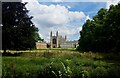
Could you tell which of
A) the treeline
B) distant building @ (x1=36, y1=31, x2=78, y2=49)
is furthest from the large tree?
distant building @ (x1=36, y1=31, x2=78, y2=49)

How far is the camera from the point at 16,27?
42969mm

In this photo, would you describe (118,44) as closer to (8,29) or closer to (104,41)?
(104,41)

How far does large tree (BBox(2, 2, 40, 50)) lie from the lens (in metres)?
42.3

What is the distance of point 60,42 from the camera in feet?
496

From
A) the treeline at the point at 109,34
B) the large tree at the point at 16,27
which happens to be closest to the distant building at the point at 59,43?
the treeline at the point at 109,34

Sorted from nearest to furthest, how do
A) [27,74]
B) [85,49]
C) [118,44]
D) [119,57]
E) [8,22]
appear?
[27,74]
[119,57]
[118,44]
[8,22]
[85,49]

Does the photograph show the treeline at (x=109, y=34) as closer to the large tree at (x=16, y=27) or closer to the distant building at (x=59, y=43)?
the large tree at (x=16, y=27)

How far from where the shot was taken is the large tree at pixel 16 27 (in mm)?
42344

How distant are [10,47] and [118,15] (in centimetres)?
1524

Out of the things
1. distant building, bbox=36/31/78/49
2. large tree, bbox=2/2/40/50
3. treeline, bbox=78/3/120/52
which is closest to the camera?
treeline, bbox=78/3/120/52

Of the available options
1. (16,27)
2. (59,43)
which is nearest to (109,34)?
(16,27)

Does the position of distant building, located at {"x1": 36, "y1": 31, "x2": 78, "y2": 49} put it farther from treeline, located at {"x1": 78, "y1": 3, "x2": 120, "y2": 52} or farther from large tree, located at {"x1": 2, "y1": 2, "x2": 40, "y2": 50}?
large tree, located at {"x1": 2, "y1": 2, "x2": 40, "y2": 50}

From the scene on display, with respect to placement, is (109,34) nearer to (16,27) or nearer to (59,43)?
(16,27)

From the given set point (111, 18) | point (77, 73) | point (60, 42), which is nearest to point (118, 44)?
point (111, 18)
